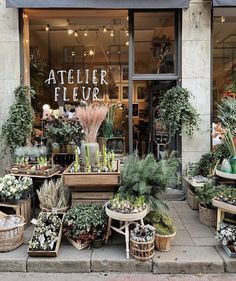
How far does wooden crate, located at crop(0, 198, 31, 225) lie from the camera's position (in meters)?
4.72

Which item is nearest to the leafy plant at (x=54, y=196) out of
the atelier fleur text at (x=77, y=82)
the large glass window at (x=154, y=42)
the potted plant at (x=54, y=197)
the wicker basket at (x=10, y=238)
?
the potted plant at (x=54, y=197)

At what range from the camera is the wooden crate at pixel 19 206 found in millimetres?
4723

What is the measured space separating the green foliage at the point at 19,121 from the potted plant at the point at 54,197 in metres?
1.38

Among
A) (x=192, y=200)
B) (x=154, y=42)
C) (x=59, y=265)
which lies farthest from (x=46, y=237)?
(x=154, y=42)

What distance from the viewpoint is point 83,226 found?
13.4 ft

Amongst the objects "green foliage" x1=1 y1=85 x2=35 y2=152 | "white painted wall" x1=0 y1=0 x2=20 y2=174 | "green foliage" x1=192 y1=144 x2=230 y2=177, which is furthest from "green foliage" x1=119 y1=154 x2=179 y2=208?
"white painted wall" x1=0 y1=0 x2=20 y2=174

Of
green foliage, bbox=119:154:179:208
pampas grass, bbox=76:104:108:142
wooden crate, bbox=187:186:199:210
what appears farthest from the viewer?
wooden crate, bbox=187:186:199:210

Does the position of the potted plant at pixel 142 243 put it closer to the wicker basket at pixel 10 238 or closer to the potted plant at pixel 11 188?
the wicker basket at pixel 10 238

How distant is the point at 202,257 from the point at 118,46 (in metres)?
4.74

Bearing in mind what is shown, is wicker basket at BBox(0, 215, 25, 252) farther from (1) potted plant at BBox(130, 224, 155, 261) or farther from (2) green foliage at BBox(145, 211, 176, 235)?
(2) green foliage at BBox(145, 211, 176, 235)

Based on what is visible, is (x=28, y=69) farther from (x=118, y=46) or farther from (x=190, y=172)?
(x=190, y=172)

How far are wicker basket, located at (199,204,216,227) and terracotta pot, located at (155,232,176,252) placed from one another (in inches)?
43.3

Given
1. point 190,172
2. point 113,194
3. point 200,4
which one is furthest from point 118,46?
point 113,194

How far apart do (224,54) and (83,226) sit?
487 centimetres
